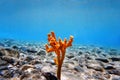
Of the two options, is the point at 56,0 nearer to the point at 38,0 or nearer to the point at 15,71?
the point at 38,0

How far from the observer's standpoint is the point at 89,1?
157 feet

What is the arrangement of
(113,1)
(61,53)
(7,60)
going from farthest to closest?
(113,1), (7,60), (61,53)

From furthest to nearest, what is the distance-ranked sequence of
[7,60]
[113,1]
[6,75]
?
[113,1] → [7,60] → [6,75]

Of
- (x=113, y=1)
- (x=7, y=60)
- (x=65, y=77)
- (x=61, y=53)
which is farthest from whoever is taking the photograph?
(x=113, y=1)

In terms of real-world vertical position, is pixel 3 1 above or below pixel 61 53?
above

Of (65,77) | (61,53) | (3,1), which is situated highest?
(3,1)

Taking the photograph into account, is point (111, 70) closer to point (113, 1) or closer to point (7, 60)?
point (7, 60)

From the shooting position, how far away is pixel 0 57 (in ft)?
23.9

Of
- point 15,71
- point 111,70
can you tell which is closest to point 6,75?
point 15,71

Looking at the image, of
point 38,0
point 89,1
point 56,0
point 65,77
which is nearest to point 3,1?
point 38,0

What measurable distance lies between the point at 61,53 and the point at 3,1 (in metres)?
44.5

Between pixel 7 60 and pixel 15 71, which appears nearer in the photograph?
pixel 15 71

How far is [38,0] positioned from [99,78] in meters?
43.3

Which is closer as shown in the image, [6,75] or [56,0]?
[6,75]
